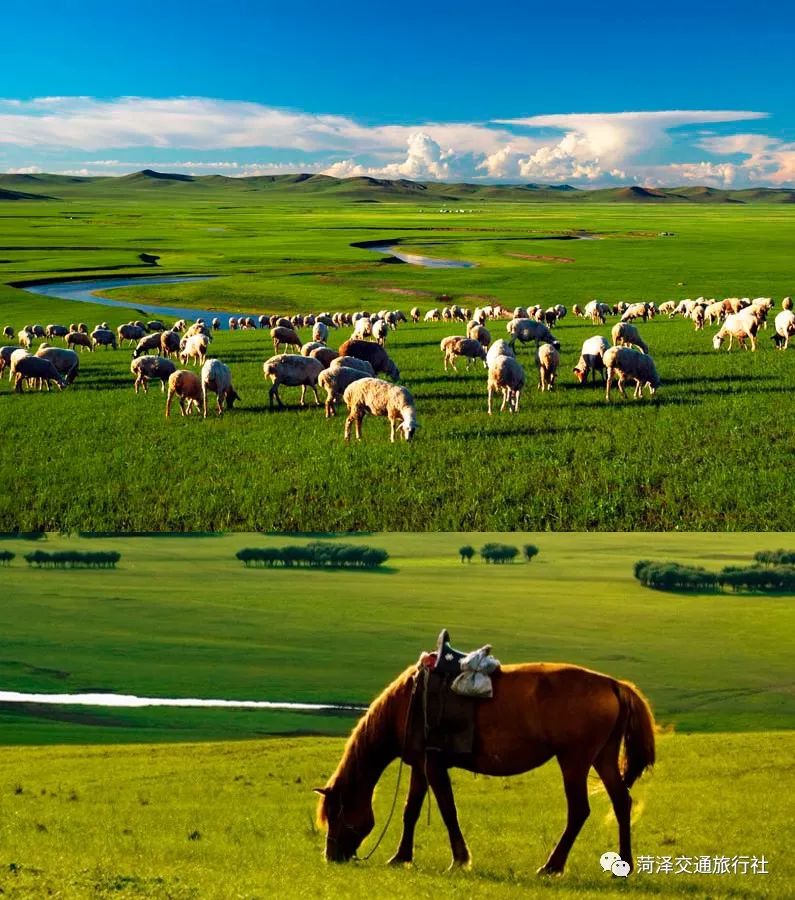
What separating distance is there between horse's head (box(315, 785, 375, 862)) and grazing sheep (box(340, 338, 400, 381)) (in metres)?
23.0

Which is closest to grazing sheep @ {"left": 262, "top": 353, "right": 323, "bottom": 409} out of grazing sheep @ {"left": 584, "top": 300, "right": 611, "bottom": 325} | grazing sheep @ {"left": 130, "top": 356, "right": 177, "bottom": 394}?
grazing sheep @ {"left": 130, "top": 356, "right": 177, "bottom": 394}

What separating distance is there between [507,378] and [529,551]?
15128 millimetres

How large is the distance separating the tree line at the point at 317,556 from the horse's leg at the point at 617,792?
279 centimetres

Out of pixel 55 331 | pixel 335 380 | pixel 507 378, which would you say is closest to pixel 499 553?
pixel 507 378

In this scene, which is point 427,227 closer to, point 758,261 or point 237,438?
point 758,261

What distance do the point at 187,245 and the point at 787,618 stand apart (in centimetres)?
12161

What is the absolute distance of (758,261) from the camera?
88.8 m

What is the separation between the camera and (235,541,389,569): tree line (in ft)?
24.1

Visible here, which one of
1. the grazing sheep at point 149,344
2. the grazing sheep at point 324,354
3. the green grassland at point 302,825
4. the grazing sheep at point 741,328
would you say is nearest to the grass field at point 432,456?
the grazing sheep at point 741,328

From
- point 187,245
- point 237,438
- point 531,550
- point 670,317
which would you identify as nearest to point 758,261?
point 670,317

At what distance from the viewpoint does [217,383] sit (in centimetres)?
2353

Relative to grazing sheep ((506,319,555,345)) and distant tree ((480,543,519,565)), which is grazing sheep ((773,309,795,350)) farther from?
distant tree ((480,543,519,565))

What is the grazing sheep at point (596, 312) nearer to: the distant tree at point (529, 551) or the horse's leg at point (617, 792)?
the distant tree at point (529, 551)

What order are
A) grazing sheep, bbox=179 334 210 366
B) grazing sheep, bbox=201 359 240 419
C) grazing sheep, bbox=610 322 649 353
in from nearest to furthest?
grazing sheep, bbox=201 359 240 419 < grazing sheep, bbox=610 322 649 353 < grazing sheep, bbox=179 334 210 366
